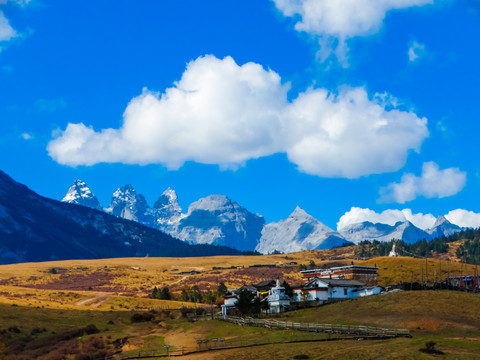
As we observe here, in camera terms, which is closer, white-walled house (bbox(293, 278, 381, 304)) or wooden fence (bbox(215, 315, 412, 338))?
wooden fence (bbox(215, 315, 412, 338))

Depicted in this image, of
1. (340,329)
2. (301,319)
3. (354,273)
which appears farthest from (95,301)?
(340,329)

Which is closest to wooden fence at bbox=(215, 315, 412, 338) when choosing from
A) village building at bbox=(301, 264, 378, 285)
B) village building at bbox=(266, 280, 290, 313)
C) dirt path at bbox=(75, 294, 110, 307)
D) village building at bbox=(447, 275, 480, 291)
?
village building at bbox=(266, 280, 290, 313)

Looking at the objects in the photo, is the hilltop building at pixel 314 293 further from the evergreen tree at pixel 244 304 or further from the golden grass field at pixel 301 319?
the golden grass field at pixel 301 319

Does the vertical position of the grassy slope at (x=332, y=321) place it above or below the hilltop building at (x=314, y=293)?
below

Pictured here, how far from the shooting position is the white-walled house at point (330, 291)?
A: 110 meters

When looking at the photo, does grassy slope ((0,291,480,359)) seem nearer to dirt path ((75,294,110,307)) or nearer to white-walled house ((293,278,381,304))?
white-walled house ((293,278,381,304))

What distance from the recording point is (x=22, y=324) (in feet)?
313

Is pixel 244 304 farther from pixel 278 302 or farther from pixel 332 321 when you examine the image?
pixel 332 321

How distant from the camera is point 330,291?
11219cm

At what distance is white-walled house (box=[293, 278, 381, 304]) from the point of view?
110312 mm

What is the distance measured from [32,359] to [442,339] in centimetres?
5172

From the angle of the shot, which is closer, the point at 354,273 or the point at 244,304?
the point at 244,304

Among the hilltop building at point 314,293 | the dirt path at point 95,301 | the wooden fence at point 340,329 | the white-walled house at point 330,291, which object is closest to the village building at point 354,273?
the hilltop building at point 314,293

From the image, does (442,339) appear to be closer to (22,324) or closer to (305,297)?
(305,297)
